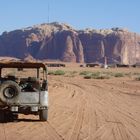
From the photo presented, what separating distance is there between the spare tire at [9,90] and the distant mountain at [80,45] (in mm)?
143965

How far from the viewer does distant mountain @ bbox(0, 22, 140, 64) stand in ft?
532

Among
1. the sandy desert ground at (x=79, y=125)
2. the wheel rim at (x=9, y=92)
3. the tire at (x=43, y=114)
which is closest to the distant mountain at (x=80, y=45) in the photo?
the sandy desert ground at (x=79, y=125)

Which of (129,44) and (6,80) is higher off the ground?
(129,44)

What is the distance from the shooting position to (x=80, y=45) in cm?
16412

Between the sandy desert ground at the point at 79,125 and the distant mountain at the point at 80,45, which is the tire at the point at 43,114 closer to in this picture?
the sandy desert ground at the point at 79,125

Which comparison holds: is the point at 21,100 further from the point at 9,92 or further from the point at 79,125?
the point at 79,125

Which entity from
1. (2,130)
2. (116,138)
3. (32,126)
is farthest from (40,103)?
(116,138)

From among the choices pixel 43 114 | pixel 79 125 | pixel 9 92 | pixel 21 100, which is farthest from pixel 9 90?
pixel 79 125

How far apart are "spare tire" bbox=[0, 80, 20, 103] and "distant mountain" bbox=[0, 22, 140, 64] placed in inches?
5668

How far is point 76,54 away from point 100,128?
14918 cm

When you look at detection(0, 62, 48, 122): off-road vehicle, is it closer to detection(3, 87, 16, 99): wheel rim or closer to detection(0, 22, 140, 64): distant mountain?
detection(3, 87, 16, 99): wheel rim

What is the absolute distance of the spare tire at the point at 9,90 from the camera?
686 inches

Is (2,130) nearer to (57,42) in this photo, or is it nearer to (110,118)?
(110,118)

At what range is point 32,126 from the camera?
16703 mm
